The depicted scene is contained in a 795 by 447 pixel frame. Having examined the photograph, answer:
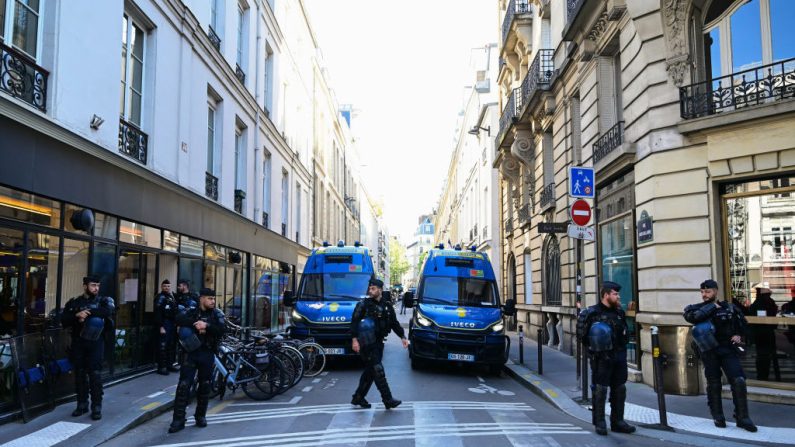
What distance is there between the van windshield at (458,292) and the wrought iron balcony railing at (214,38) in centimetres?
827

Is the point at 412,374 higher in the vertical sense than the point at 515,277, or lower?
lower

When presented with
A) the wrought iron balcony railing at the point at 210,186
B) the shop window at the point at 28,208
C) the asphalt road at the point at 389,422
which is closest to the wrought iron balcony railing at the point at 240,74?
the wrought iron balcony railing at the point at 210,186

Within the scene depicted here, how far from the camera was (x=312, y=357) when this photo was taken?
1217 cm

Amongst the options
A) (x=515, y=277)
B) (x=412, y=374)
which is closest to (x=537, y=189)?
(x=515, y=277)

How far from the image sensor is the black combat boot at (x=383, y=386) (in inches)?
334

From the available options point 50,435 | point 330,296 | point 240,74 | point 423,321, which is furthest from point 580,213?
point 240,74

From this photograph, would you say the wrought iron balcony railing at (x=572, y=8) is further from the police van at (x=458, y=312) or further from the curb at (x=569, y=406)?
the curb at (x=569, y=406)

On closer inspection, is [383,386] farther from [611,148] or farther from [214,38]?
[214,38]

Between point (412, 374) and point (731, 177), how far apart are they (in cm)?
702

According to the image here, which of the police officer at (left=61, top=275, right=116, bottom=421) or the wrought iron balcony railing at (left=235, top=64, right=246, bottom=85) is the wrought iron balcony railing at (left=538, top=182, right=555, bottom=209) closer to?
the wrought iron balcony railing at (left=235, top=64, right=246, bottom=85)

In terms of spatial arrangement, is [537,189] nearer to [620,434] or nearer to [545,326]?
[545,326]

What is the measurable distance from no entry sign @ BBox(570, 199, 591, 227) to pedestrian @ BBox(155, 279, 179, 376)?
746 cm

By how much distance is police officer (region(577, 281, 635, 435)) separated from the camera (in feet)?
24.1

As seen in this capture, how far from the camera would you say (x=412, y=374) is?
1289cm
